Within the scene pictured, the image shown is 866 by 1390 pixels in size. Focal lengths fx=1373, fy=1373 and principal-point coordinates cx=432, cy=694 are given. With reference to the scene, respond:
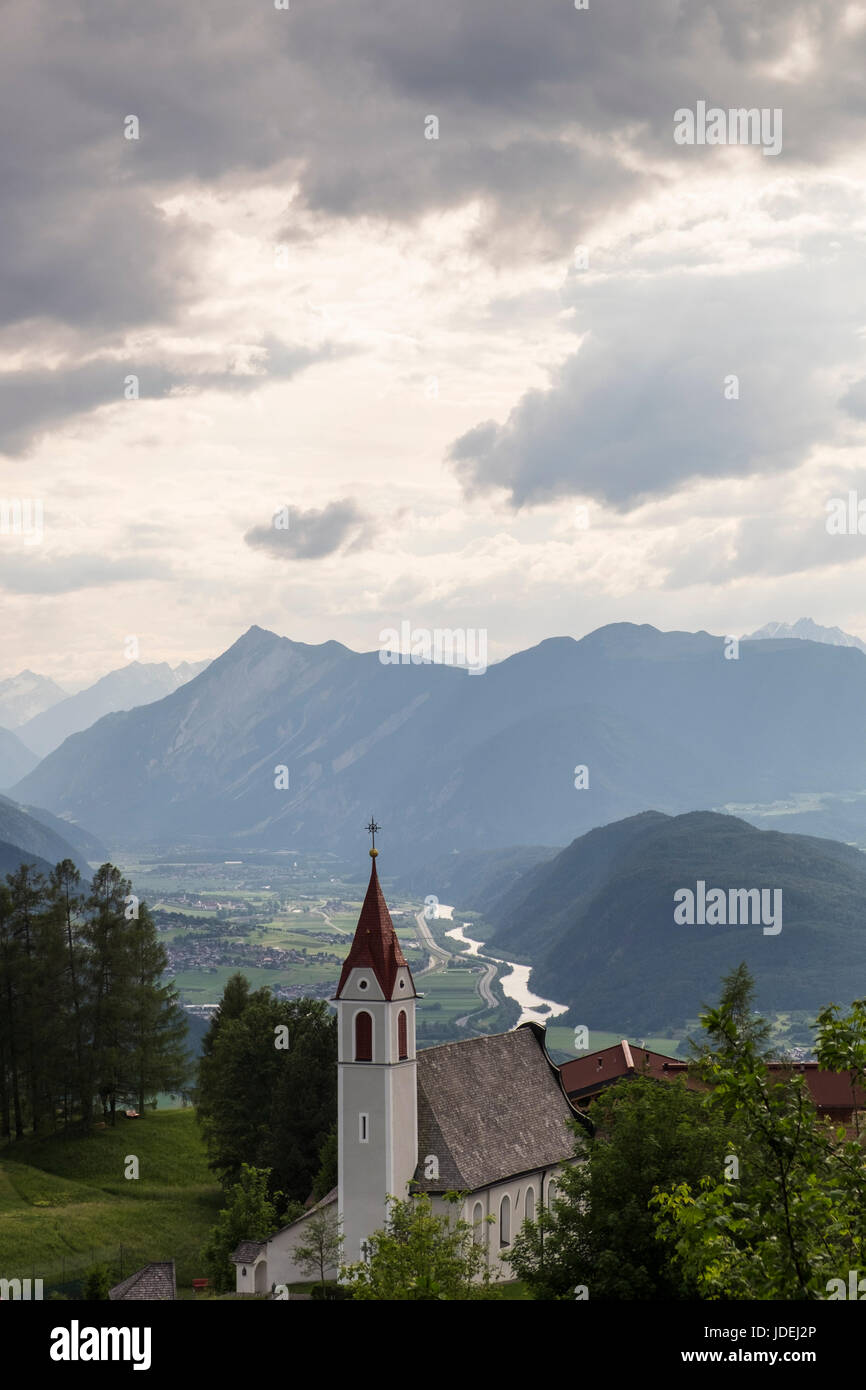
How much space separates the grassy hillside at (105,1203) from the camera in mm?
72312

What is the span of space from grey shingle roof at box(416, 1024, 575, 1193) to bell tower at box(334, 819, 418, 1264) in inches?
74.0

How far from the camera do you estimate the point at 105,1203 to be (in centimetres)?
8281

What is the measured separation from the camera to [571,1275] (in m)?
50.0

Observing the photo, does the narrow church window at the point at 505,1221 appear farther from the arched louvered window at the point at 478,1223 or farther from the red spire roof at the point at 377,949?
the red spire roof at the point at 377,949

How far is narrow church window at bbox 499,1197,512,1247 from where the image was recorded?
70.5 meters

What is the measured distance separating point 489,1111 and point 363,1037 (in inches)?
405

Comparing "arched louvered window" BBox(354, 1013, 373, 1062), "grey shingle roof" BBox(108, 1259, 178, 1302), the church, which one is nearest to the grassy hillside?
the church

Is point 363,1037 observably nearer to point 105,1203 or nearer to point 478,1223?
point 478,1223

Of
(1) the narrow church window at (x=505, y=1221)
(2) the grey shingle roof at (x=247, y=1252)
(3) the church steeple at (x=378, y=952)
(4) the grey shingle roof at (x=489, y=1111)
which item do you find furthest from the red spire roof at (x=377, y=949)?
(1) the narrow church window at (x=505, y=1221)

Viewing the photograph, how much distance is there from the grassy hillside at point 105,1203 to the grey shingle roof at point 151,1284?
1106cm

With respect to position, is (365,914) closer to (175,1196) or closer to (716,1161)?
(716,1161)

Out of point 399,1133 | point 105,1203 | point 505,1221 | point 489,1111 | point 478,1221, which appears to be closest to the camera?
point 478,1221

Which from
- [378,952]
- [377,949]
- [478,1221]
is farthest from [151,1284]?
[377,949]
